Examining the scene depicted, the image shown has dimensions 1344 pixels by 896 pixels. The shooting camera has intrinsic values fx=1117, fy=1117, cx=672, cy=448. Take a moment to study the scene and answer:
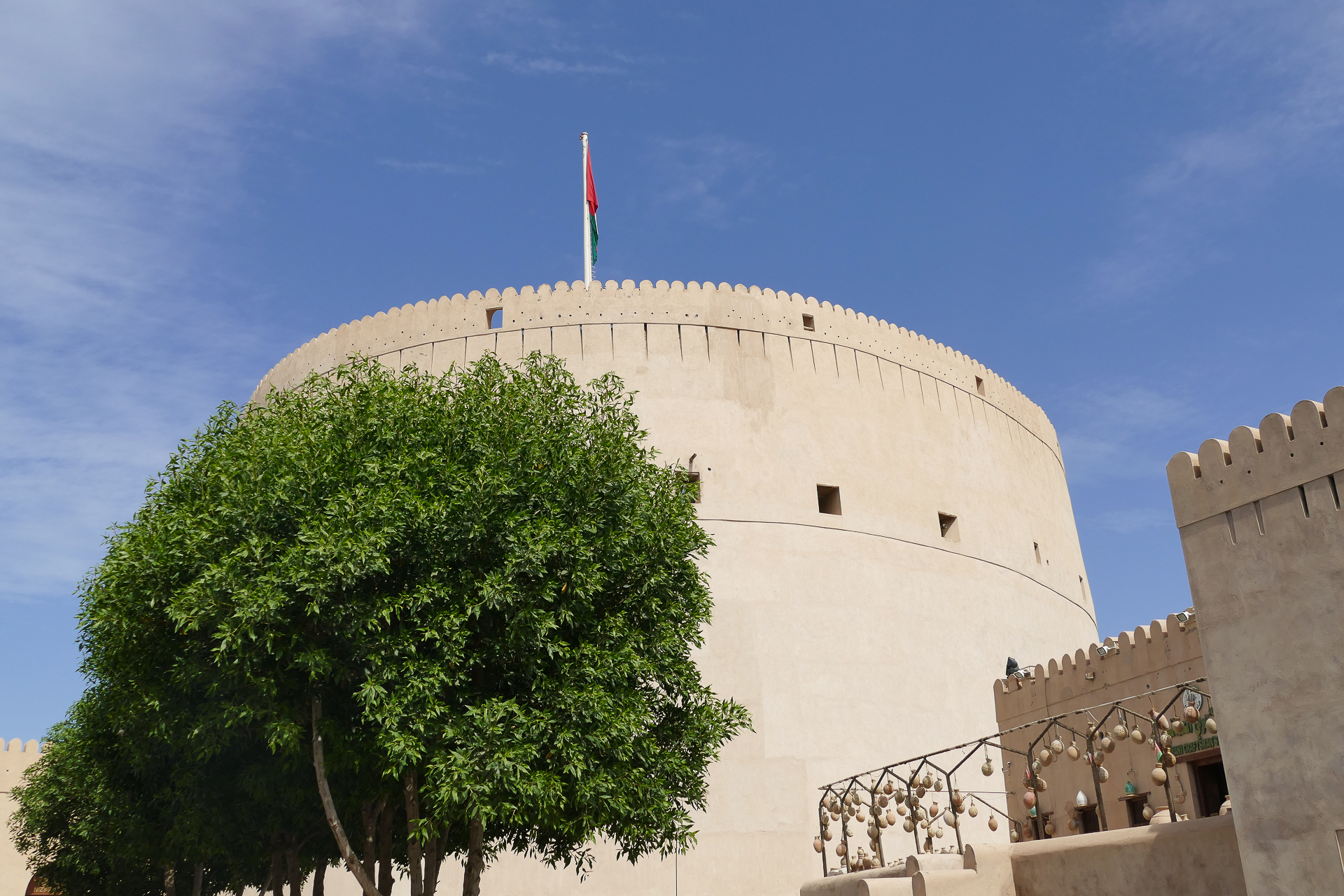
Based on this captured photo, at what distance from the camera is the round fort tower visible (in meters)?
20.0

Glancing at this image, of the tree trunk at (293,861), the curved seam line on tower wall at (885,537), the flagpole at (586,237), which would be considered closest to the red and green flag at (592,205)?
the flagpole at (586,237)

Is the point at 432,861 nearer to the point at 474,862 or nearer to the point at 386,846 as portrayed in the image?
the point at 474,862

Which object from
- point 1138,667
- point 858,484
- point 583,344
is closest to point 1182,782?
point 1138,667

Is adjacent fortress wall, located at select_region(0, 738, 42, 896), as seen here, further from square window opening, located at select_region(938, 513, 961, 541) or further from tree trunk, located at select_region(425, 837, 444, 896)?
square window opening, located at select_region(938, 513, 961, 541)

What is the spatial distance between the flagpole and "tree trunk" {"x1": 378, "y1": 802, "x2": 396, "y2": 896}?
42.1 ft

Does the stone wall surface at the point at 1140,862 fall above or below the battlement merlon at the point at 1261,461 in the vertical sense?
below

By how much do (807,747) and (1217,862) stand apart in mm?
11921

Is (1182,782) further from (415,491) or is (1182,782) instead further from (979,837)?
(415,491)

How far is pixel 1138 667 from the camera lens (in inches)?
596

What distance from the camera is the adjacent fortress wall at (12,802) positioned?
1116 inches

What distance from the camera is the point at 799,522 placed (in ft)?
72.8

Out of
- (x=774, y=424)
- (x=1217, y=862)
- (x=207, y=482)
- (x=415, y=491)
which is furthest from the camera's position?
(x=774, y=424)

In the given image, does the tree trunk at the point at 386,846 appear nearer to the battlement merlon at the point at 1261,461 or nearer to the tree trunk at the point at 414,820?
the tree trunk at the point at 414,820

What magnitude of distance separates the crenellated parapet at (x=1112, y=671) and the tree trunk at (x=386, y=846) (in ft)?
31.8
